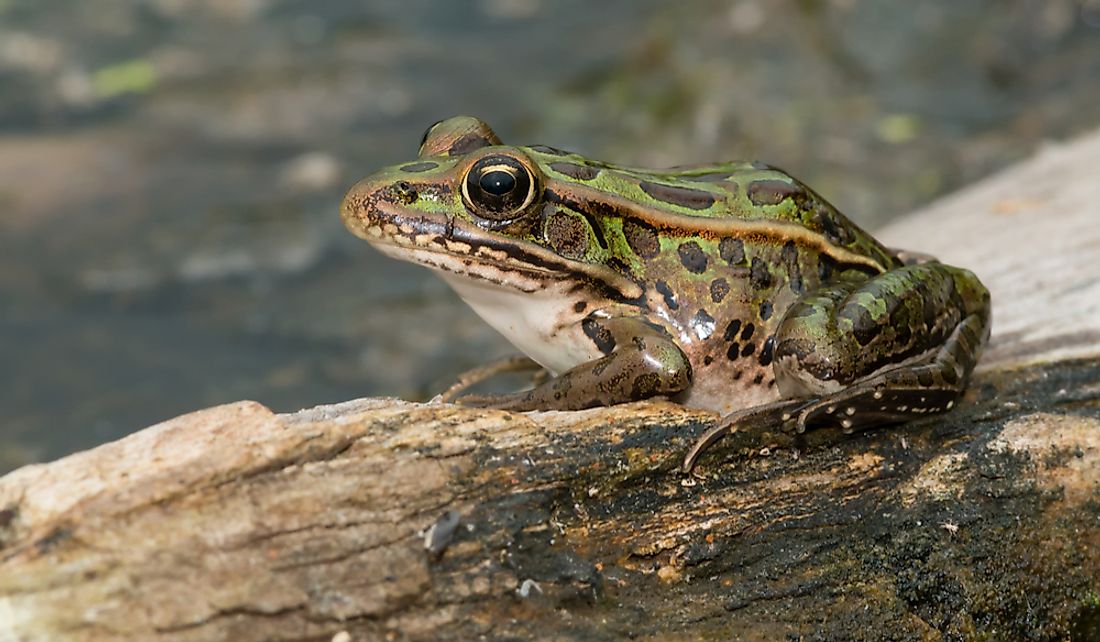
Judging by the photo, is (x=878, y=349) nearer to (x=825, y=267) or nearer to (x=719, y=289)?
(x=825, y=267)

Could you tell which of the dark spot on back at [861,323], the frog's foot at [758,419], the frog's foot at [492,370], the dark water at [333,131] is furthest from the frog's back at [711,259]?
the dark water at [333,131]

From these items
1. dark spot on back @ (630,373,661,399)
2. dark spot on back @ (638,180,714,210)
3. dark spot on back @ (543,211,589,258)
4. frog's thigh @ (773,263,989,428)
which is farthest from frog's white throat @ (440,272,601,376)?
frog's thigh @ (773,263,989,428)

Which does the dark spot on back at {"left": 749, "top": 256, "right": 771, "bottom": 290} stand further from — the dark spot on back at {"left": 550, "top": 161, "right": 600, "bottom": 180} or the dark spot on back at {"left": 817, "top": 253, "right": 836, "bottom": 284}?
the dark spot on back at {"left": 550, "top": 161, "right": 600, "bottom": 180}

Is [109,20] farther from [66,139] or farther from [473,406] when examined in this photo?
[473,406]

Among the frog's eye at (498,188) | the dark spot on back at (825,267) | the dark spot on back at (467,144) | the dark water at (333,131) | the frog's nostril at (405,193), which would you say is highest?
the dark water at (333,131)

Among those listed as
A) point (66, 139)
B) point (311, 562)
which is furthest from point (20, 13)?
point (311, 562)

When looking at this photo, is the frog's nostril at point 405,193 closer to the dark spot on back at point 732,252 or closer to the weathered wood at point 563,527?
the weathered wood at point 563,527

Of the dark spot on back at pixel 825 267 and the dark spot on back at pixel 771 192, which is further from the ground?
the dark spot on back at pixel 771 192
